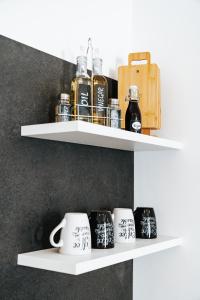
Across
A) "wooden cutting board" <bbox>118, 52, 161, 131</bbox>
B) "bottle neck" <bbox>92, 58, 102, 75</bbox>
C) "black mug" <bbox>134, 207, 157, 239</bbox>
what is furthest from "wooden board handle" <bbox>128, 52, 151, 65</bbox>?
"black mug" <bbox>134, 207, 157, 239</bbox>

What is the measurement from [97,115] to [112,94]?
1.14 ft

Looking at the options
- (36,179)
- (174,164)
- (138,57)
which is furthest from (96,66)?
(174,164)

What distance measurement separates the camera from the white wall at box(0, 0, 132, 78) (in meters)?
1.33

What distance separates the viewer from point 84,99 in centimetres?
141

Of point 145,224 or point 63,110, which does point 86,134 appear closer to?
point 63,110

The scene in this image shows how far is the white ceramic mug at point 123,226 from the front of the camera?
5.02 ft

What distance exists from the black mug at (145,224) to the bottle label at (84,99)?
49cm

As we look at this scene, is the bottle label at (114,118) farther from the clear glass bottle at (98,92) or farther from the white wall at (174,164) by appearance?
the white wall at (174,164)

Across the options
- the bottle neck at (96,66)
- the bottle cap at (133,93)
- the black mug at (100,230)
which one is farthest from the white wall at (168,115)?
the black mug at (100,230)

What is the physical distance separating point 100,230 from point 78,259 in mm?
182

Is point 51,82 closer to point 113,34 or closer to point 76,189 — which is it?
point 76,189

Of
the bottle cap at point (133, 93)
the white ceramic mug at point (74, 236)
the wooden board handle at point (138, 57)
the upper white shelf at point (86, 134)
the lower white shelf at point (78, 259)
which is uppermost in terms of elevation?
the wooden board handle at point (138, 57)

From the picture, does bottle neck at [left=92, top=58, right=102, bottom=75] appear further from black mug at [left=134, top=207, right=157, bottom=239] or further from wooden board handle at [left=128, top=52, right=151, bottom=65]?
black mug at [left=134, top=207, right=157, bottom=239]

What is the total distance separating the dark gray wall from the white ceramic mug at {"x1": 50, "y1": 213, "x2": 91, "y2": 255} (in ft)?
0.34
